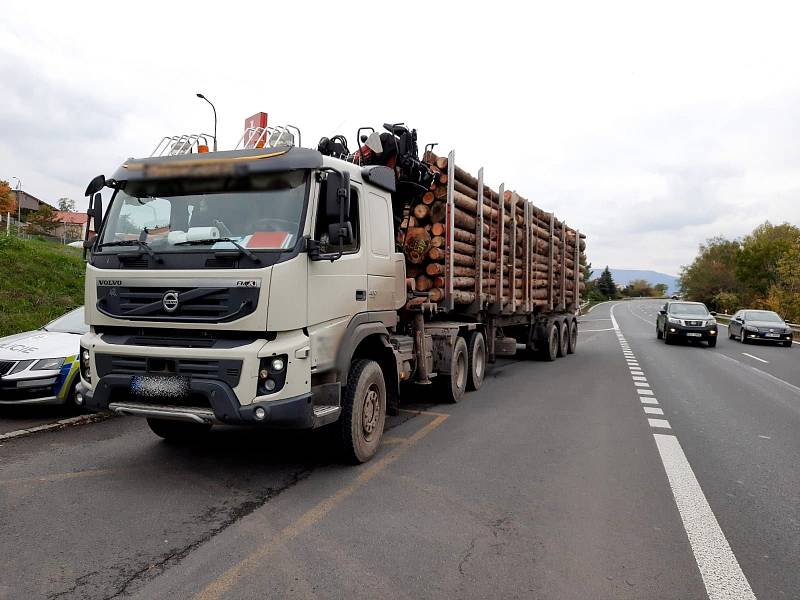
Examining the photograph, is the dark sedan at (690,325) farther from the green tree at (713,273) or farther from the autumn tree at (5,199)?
the green tree at (713,273)

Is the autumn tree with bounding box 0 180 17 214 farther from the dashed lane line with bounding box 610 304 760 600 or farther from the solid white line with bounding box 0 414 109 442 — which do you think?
the dashed lane line with bounding box 610 304 760 600

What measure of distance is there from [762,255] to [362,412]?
298 feet

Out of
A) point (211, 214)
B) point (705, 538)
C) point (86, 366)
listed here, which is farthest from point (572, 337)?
point (86, 366)

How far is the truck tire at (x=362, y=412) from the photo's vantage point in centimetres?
509

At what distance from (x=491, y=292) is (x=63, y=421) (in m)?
6.66

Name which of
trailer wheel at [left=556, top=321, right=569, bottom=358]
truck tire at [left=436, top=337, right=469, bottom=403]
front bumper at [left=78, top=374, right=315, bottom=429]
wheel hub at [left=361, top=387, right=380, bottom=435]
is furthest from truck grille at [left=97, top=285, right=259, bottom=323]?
trailer wheel at [left=556, top=321, right=569, bottom=358]

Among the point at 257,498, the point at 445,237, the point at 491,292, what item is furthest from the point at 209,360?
the point at 491,292

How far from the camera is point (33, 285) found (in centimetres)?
1404

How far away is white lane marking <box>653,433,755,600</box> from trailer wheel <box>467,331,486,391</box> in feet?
12.8

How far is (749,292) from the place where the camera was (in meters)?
82.1

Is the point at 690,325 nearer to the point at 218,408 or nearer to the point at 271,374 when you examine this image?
the point at 271,374

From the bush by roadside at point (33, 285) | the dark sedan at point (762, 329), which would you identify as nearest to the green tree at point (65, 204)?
the bush by roadside at point (33, 285)

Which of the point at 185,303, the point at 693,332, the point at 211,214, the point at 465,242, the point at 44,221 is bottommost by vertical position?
the point at 693,332

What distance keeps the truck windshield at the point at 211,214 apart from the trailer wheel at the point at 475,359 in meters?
5.30
